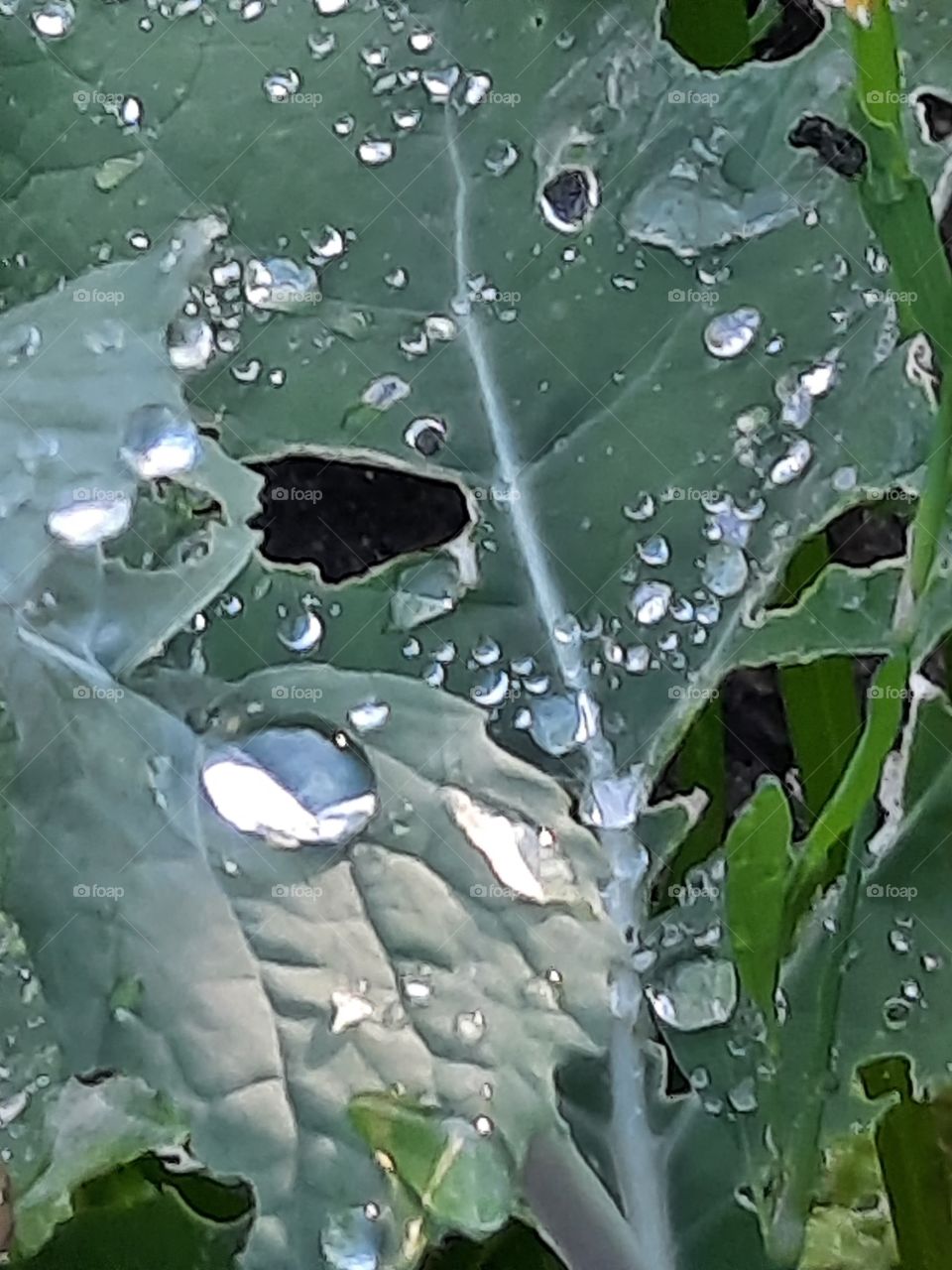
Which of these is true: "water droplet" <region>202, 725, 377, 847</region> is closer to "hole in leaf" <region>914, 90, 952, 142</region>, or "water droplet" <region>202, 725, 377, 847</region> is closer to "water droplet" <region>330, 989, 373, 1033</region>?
"water droplet" <region>330, 989, 373, 1033</region>

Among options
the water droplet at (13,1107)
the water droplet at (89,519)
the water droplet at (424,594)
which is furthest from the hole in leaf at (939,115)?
the water droplet at (13,1107)

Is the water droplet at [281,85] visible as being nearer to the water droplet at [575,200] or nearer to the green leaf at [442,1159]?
the water droplet at [575,200]

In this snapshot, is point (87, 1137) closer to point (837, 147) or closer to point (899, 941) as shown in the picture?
point (899, 941)

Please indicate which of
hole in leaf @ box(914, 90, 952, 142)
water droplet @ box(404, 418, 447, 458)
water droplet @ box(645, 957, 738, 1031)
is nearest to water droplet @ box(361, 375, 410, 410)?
water droplet @ box(404, 418, 447, 458)

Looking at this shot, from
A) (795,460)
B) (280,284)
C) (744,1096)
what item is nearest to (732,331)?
(795,460)

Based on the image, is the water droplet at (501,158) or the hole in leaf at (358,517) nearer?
the water droplet at (501,158)

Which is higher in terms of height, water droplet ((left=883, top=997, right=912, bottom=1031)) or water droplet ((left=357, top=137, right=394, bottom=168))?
water droplet ((left=357, top=137, right=394, bottom=168))
